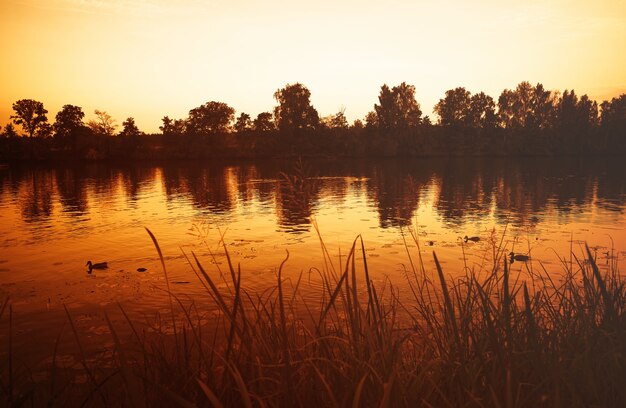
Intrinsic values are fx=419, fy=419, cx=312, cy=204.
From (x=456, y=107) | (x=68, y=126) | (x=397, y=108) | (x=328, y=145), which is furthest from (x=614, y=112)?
(x=68, y=126)

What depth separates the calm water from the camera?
37.1 feet

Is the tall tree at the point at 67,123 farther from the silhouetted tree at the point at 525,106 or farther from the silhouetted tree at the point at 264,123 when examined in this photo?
the silhouetted tree at the point at 525,106

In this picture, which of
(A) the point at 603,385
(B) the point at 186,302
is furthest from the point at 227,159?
(A) the point at 603,385

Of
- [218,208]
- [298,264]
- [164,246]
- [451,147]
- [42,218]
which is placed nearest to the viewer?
[298,264]

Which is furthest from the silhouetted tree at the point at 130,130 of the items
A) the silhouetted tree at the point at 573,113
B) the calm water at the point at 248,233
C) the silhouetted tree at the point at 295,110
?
the silhouetted tree at the point at 573,113

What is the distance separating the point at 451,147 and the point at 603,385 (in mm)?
125268

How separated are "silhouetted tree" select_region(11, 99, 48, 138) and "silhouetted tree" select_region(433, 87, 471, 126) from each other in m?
112

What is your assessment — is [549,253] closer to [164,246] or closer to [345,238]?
[345,238]

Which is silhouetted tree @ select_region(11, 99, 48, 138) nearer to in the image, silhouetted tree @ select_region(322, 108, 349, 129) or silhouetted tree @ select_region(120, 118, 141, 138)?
silhouetted tree @ select_region(120, 118, 141, 138)

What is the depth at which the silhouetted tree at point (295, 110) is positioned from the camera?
112 meters

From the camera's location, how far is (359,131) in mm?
116188

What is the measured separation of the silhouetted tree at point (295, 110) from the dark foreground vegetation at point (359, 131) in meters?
0.27

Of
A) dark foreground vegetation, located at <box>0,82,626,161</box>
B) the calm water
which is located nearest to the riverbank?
dark foreground vegetation, located at <box>0,82,626,161</box>

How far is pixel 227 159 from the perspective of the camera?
115 meters
